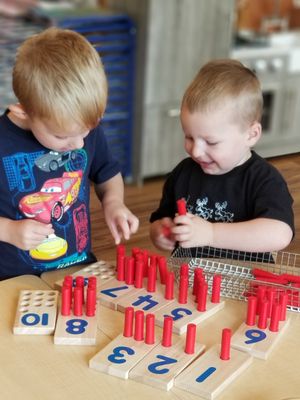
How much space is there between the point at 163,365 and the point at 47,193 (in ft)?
1.41

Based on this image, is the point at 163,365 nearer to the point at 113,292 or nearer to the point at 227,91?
the point at 113,292

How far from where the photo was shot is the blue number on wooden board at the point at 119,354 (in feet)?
2.64

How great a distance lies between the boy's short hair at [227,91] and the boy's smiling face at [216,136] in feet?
0.03

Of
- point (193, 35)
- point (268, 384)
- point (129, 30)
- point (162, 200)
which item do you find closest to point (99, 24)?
point (129, 30)

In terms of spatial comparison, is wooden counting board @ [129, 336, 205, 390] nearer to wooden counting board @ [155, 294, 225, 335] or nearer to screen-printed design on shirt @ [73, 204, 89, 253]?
wooden counting board @ [155, 294, 225, 335]

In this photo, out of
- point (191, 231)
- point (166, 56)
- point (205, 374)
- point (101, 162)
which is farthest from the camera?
point (166, 56)

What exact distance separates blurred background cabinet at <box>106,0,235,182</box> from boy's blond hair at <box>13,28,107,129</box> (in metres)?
1.59

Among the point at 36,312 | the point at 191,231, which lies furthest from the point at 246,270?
the point at 36,312

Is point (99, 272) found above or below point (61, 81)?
below

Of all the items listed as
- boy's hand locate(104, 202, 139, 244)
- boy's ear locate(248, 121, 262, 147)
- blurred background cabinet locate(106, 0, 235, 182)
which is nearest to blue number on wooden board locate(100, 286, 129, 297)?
boy's hand locate(104, 202, 139, 244)

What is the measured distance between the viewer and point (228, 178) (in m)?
1.14

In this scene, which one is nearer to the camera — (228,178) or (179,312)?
(179,312)

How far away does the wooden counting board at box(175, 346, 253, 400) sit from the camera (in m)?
0.77

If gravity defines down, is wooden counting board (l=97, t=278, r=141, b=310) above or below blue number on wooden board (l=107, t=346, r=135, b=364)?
below
